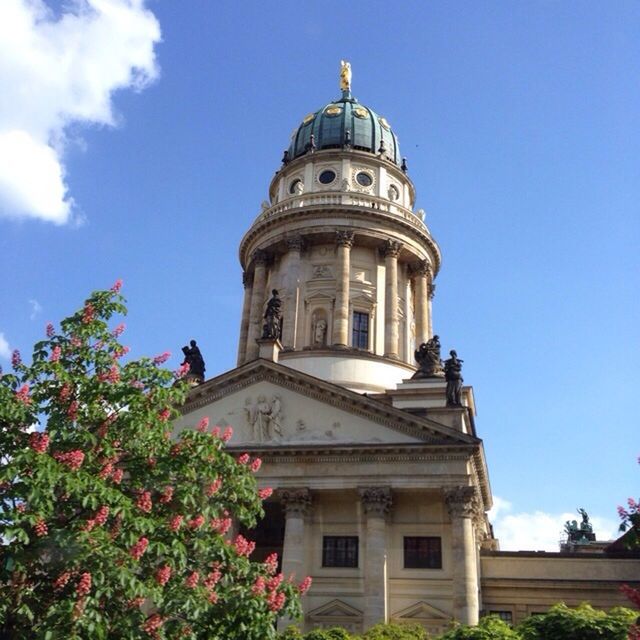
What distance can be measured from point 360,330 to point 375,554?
17528mm

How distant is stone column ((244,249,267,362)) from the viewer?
47.6 m

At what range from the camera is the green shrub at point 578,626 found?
21.1 meters

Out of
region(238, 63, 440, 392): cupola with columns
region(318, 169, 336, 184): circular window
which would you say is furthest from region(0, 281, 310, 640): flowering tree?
region(318, 169, 336, 184): circular window

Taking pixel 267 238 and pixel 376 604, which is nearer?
pixel 376 604

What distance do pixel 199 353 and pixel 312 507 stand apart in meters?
12.4

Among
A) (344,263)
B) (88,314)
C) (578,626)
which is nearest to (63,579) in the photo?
(88,314)

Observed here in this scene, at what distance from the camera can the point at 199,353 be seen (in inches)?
1658

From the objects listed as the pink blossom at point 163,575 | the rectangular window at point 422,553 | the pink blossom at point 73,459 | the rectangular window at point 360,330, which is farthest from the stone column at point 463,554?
the pink blossom at point 73,459

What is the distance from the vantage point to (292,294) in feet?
154

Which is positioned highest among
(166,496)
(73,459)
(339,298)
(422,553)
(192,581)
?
(339,298)

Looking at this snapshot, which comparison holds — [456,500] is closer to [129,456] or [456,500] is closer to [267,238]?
[129,456]

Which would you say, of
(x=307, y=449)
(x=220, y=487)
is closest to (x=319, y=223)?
(x=307, y=449)

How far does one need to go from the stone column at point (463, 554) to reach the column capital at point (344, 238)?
1969 cm

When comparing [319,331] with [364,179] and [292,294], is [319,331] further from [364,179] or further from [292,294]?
[364,179]
